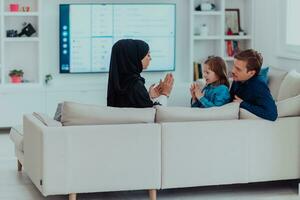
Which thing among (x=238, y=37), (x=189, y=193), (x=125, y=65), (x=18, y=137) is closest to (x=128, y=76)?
(x=125, y=65)

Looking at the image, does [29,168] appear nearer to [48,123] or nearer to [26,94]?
[48,123]

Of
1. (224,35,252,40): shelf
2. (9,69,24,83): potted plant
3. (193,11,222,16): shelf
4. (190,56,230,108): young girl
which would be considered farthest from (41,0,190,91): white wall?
(190,56,230,108): young girl

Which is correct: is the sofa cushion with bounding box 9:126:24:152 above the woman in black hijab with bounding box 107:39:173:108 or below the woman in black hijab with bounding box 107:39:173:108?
below

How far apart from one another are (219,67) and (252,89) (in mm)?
355

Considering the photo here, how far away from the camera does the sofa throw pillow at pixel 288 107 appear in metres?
5.04

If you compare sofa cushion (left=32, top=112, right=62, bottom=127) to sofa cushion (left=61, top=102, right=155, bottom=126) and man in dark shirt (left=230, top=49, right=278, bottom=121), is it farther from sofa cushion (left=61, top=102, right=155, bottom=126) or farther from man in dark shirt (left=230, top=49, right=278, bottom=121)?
man in dark shirt (left=230, top=49, right=278, bottom=121)

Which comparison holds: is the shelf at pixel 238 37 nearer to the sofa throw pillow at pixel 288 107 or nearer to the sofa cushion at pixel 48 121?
the sofa throw pillow at pixel 288 107

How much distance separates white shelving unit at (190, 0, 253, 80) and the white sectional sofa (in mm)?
3425

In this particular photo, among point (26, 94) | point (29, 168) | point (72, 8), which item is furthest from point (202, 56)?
point (29, 168)

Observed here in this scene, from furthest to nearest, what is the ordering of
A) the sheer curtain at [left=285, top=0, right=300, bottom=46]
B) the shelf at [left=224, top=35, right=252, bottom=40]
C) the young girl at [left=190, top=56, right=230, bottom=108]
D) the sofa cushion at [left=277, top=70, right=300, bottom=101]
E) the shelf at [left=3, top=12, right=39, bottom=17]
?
the shelf at [left=224, top=35, right=252, bottom=40] → the shelf at [left=3, top=12, right=39, bottom=17] → the sheer curtain at [left=285, top=0, right=300, bottom=46] → the sofa cushion at [left=277, top=70, right=300, bottom=101] → the young girl at [left=190, top=56, right=230, bottom=108]

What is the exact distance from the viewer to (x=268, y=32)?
26.3 feet

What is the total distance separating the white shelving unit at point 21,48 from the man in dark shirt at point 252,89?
337cm

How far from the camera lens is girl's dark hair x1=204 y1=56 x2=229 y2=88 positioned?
5.20 m

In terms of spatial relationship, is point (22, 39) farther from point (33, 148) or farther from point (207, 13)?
point (33, 148)
